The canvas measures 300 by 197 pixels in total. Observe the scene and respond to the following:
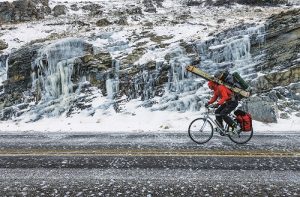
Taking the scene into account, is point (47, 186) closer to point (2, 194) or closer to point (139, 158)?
point (2, 194)

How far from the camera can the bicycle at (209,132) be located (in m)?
9.60

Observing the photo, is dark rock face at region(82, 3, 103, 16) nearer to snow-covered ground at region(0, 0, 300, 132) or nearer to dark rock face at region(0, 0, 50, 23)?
snow-covered ground at region(0, 0, 300, 132)

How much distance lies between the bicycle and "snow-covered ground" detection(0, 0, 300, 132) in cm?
288

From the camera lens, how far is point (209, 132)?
31.7 ft

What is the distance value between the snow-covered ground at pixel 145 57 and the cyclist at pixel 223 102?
129 inches

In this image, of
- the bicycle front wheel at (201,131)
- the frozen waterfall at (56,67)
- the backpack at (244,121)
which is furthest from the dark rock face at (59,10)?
the backpack at (244,121)

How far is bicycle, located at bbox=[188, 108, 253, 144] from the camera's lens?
960cm

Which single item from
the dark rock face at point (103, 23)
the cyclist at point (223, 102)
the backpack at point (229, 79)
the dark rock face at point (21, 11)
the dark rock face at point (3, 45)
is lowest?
the cyclist at point (223, 102)

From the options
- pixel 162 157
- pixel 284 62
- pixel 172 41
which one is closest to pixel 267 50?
pixel 284 62

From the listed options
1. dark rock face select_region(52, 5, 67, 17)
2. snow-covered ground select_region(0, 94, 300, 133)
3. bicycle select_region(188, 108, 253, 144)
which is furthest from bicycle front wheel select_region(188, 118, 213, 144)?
dark rock face select_region(52, 5, 67, 17)

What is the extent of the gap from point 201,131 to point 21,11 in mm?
25656

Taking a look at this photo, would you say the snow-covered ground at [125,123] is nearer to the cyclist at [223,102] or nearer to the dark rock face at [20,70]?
the dark rock face at [20,70]

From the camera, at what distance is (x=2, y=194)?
5.38 meters

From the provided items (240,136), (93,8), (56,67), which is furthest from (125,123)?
(93,8)
